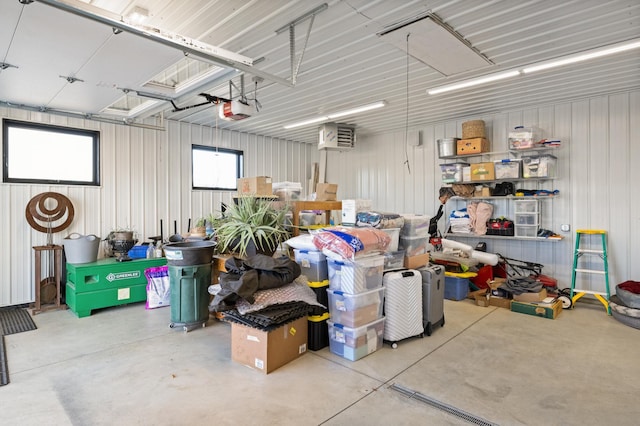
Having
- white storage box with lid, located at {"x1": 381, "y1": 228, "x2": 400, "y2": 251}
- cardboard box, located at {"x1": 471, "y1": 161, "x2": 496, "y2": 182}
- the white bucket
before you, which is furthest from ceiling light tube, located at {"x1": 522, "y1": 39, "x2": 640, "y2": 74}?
the white bucket

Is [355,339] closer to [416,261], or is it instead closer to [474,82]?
[416,261]

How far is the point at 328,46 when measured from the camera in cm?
373

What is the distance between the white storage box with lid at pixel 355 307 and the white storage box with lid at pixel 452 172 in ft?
11.7

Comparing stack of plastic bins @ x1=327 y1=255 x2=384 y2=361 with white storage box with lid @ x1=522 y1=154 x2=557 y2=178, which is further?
white storage box with lid @ x1=522 y1=154 x2=557 y2=178

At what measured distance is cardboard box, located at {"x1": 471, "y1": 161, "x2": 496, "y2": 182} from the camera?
5906 mm

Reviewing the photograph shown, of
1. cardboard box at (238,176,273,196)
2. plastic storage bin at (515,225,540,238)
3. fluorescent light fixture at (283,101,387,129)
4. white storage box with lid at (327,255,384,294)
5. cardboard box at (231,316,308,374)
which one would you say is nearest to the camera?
cardboard box at (231,316,308,374)

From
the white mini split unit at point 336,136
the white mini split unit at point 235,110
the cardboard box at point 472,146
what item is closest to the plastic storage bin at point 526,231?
the cardboard box at point 472,146

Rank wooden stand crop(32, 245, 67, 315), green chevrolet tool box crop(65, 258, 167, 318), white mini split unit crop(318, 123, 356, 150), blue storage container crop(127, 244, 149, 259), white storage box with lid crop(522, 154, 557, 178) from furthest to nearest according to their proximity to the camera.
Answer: white mini split unit crop(318, 123, 356, 150), white storage box with lid crop(522, 154, 557, 178), blue storage container crop(127, 244, 149, 259), wooden stand crop(32, 245, 67, 315), green chevrolet tool box crop(65, 258, 167, 318)

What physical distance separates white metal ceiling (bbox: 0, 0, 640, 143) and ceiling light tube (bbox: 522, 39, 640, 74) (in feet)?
0.32

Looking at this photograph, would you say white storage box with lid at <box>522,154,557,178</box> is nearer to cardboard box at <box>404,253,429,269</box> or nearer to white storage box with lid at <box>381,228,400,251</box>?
cardboard box at <box>404,253,429,269</box>

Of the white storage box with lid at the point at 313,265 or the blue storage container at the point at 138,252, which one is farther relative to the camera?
the blue storage container at the point at 138,252

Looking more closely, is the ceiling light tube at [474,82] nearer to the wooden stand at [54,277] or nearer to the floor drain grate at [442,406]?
the floor drain grate at [442,406]

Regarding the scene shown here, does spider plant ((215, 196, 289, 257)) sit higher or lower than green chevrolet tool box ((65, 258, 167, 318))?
higher

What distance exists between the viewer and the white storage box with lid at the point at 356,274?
10.8 ft
